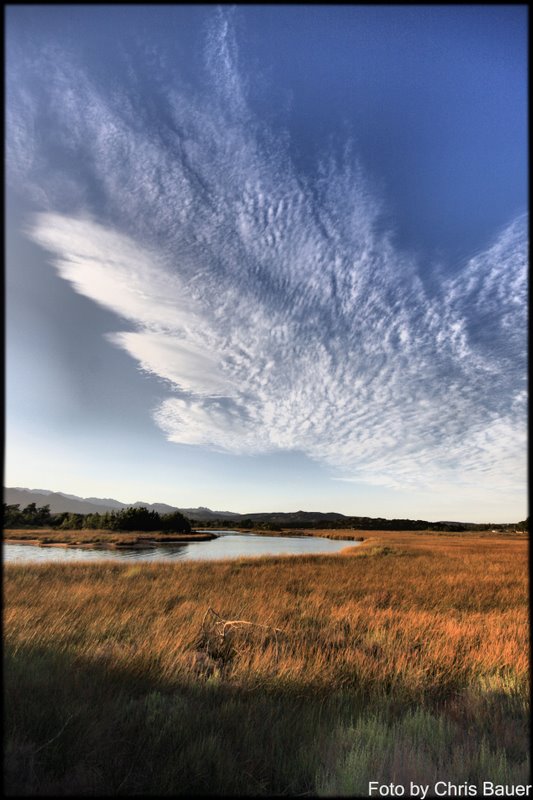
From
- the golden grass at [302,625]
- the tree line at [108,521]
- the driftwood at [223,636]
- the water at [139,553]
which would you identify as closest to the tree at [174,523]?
the tree line at [108,521]

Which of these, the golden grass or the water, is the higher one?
the golden grass

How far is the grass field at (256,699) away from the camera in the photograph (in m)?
3.09

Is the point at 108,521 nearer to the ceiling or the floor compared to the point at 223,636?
nearer to the floor

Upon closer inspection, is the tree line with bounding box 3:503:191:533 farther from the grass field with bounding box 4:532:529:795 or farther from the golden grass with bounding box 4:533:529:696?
the grass field with bounding box 4:532:529:795

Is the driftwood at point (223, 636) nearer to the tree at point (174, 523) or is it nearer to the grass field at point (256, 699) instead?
the grass field at point (256, 699)

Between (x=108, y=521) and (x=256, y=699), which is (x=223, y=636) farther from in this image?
(x=108, y=521)

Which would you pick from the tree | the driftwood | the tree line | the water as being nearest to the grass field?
the driftwood

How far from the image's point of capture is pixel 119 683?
4672mm

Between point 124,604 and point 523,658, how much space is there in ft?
27.0

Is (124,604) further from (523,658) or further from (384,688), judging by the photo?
(523,658)

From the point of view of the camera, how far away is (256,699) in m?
4.37

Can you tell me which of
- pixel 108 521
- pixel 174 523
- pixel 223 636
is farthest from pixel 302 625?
pixel 174 523

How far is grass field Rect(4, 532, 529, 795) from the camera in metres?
3.09

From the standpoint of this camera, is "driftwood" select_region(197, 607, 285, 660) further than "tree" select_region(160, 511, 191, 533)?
No
